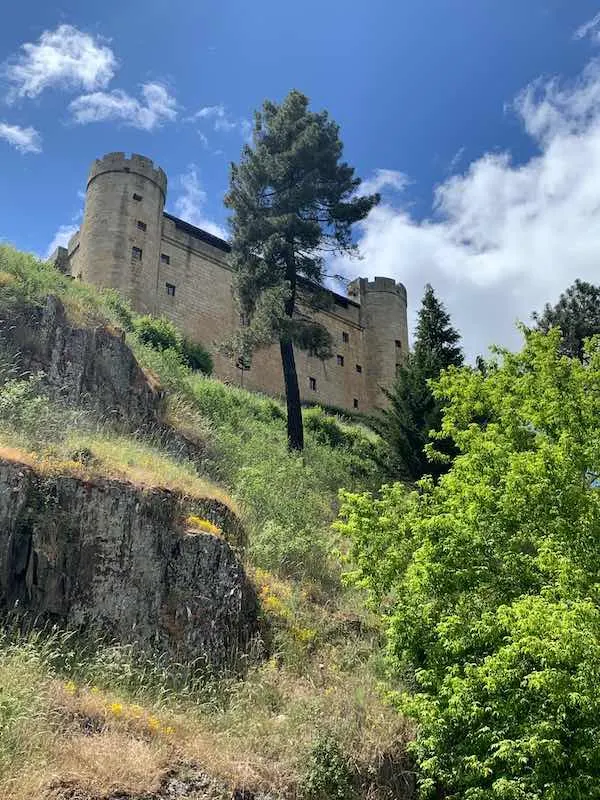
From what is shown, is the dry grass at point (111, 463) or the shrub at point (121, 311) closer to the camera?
the dry grass at point (111, 463)

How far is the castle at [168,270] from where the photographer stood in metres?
30.2

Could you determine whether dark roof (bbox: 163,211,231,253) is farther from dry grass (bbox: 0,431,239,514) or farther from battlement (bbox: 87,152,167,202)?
dry grass (bbox: 0,431,239,514)

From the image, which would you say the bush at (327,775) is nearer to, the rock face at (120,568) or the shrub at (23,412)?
the rock face at (120,568)

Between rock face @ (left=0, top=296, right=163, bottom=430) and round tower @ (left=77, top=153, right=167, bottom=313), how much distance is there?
45.9 feet

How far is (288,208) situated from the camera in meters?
24.6

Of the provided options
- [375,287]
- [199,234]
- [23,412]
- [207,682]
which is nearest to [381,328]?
[375,287]

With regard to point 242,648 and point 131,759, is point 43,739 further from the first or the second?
point 242,648

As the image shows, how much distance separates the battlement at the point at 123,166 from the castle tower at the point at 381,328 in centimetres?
1420

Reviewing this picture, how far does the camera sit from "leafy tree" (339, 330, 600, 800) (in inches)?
310

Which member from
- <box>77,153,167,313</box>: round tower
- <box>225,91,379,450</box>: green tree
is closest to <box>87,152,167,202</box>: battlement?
<box>77,153,167,313</box>: round tower

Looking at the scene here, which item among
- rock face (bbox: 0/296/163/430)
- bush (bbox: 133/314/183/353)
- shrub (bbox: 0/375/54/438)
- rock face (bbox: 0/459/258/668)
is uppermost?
bush (bbox: 133/314/183/353)

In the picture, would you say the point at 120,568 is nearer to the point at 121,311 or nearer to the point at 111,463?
the point at 111,463

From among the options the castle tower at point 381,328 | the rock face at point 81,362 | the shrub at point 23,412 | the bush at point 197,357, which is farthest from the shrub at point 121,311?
the castle tower at point 381,328

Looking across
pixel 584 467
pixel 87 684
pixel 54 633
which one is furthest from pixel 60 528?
pixel 584 467
